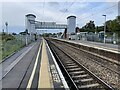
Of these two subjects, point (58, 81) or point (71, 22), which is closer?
point (58, 81)

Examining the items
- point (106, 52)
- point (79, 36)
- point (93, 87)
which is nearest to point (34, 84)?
point (93, 87)

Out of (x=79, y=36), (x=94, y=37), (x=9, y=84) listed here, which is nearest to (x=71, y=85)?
(x=9, y=84)

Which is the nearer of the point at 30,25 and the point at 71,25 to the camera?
the point at 30,25

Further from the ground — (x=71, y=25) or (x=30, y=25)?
(x=71, y=25)

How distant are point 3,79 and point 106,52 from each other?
1366 centimetres

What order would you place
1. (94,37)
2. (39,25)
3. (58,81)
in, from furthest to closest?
(39,25), (94,37), (58,81)

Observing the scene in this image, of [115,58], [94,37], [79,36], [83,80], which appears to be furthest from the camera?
[79,36]

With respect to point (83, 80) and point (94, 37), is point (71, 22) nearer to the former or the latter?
point (94, 37)

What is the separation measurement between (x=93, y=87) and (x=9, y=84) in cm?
356

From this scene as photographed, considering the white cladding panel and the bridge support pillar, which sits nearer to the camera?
the bridge support pillar

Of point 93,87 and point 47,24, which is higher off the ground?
point 47,24

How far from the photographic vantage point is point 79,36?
307 ft

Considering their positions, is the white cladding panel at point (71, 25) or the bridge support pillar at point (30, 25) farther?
the white cladding panel at point (71, 25)

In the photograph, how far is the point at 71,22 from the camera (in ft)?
368
